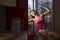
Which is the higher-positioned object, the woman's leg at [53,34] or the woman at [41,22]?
the woman at [41,22]

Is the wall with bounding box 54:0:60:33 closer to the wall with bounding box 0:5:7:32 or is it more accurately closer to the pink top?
the pink top

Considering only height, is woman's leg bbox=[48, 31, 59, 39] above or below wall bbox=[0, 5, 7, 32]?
below

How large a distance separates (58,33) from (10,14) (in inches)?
11.9

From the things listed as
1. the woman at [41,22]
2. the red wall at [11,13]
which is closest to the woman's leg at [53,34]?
the woman at [41,22]

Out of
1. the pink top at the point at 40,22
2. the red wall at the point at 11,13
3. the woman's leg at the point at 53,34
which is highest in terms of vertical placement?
the red wall at the point at 11,13

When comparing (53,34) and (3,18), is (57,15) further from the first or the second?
(3,18)

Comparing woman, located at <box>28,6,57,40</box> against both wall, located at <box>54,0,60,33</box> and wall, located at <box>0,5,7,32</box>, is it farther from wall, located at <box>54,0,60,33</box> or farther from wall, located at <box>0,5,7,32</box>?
wall, located at <box>0,5,7,32</box>

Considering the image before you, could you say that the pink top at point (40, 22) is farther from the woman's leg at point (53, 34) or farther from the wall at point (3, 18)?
the wall at point (3, 18)

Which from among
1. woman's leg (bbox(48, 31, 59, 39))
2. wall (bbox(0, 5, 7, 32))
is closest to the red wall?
wall (bbox(0, 5, 7, 32))

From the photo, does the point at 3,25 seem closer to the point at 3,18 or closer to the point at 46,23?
the point at 3,18

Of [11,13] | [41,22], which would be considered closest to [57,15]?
[41,22]

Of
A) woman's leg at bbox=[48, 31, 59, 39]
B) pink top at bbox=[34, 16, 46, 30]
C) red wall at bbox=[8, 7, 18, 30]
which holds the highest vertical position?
red wall at bbox=[8, 7, 18, 30]

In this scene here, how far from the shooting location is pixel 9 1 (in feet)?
2.62

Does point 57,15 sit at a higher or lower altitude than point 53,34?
higher
